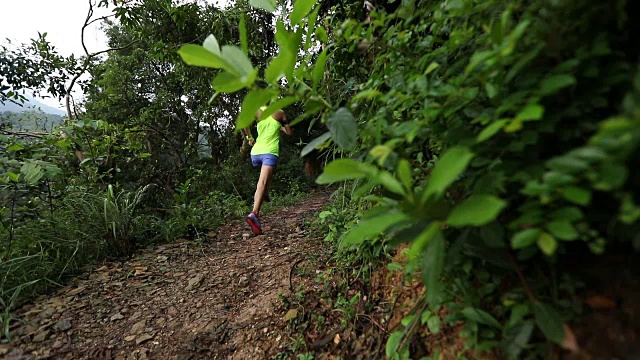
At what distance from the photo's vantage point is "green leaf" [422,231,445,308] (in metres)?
0.57

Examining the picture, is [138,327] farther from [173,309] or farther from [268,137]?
[268,137]

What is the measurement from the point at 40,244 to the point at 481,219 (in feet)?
10.3

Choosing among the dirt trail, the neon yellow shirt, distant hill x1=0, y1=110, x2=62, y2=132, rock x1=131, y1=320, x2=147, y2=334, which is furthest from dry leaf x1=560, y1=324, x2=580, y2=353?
distant hill x1=0, y1=110, x2=62, y2=132

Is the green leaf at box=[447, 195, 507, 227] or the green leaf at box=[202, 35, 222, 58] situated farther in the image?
the green leaf at box=[202, 35, 222, 58]

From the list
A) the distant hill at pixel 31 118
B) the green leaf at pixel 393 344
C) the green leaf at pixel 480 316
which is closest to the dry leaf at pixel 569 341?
the green leaf at pixel 480 316

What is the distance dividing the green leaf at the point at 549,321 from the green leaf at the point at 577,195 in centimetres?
24

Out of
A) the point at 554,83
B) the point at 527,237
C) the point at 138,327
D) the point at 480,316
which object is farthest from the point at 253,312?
the point at 554,83

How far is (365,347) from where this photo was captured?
114 centimetres

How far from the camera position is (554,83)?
472mm

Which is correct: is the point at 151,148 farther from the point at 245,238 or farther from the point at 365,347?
the point at 365,347

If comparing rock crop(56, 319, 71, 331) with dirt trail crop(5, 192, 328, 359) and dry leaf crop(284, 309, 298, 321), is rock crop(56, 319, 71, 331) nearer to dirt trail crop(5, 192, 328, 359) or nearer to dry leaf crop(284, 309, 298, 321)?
dirt trail crop(5, 192, 328, 359)

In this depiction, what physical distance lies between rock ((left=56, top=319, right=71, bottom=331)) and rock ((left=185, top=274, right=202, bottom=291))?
679mm

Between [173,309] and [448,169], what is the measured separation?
81.2 inches

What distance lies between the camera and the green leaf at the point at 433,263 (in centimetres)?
57
